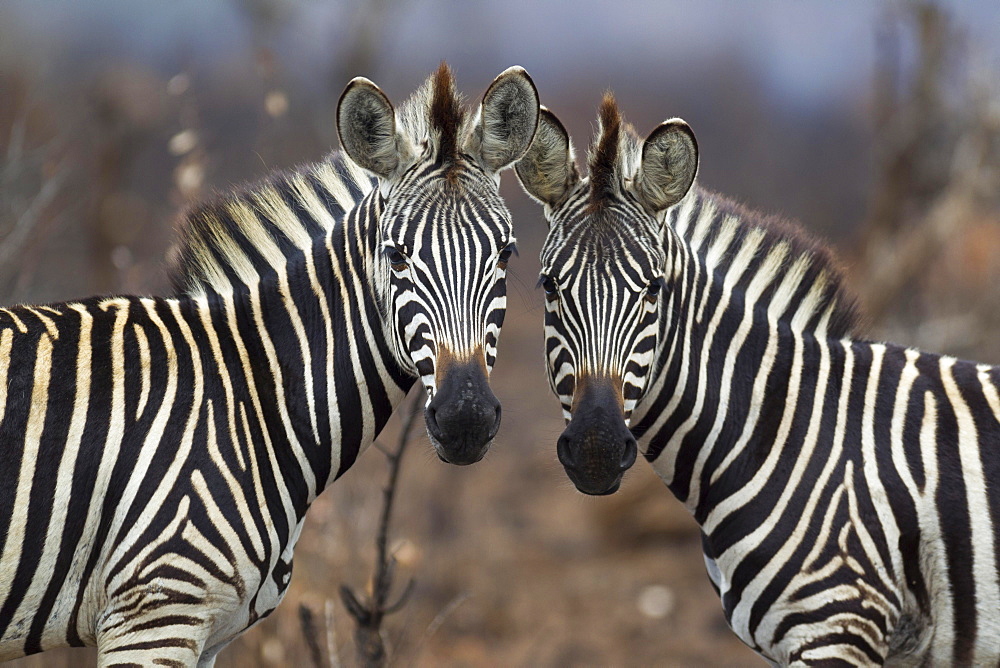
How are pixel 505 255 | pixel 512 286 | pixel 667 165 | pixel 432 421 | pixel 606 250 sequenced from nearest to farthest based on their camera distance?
pixel 432 421
pixel 505 255
pixel 606 250
pixel 667 165
pixel 512 286

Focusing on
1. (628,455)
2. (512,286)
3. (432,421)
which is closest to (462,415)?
(432,421)

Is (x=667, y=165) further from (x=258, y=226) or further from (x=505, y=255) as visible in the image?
(x=258, y=226)

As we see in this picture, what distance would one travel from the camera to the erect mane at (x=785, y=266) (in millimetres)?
4969

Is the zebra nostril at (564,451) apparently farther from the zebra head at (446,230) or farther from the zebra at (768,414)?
the zebra head at (446,230)

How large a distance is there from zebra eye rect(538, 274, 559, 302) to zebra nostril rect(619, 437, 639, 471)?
807mm

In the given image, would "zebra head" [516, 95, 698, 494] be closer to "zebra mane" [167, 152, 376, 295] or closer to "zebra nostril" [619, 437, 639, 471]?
"zebra nostril" [619, 437, 639, 471]

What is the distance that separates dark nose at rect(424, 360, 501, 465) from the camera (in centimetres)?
395

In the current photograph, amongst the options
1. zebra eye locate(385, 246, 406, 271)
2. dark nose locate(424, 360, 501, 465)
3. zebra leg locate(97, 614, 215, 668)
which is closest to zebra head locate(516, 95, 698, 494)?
dark nose locate(424, 360, 501, 465)

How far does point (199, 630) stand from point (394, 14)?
15.3 m

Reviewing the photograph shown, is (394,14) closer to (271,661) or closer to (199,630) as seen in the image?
(271,661)

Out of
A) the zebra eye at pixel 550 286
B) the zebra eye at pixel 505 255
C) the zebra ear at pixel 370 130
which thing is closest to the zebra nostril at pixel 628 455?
the zebra eye at pixel 550 286

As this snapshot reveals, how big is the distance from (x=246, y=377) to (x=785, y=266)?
2829 millimetres

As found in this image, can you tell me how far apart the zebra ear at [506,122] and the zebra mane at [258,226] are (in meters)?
0.65

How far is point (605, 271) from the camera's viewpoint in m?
4.46
